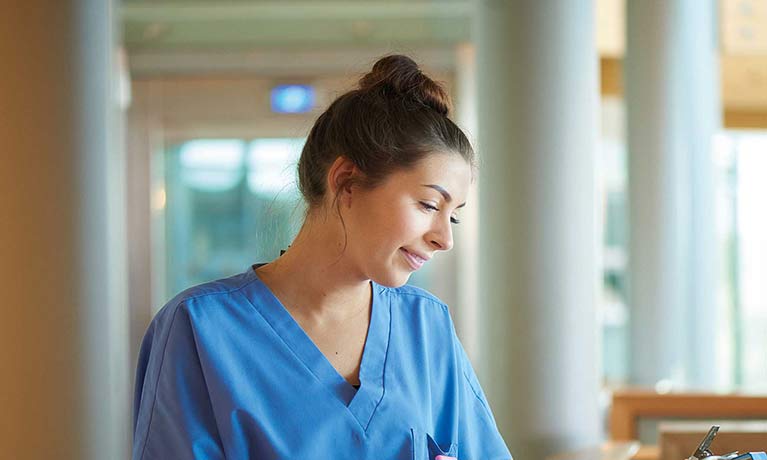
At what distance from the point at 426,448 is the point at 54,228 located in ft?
4.48

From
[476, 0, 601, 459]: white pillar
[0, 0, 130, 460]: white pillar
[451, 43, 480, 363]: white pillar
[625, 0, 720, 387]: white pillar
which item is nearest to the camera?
[0, 0, 130, 460]: white pillar

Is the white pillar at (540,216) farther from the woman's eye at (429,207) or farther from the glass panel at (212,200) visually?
the glass panel at (212,200)

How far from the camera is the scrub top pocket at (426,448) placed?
1.60 m

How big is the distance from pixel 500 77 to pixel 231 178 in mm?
2048

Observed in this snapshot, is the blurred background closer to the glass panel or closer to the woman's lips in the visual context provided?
the glass panel

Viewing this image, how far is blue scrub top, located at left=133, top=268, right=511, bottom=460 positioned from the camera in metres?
1.51

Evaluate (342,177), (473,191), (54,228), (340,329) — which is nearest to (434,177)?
(342,177)

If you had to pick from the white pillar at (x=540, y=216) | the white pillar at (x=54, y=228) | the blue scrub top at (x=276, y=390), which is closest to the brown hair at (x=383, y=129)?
the blue scrub top at (x=276, y=390)

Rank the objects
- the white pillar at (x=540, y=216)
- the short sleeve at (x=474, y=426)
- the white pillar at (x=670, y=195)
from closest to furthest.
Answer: the short sleeve at (x=474, y=426) < the white pillar at (x=540, y=216) < the white pillar at (x=670, y=195)

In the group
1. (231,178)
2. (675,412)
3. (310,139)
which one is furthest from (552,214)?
(231,178)

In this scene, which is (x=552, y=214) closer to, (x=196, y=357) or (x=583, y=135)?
(x=583, y=135)

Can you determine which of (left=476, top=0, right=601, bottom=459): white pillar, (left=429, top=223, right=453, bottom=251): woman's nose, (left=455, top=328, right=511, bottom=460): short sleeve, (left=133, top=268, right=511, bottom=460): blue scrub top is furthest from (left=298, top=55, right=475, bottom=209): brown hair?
(left=476, top=0, right=601, bottom=459): white pillar

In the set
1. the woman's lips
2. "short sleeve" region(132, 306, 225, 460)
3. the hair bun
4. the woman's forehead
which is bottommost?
"short sleeve" region(132, 306, 225, 460)

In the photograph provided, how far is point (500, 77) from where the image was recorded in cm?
323
